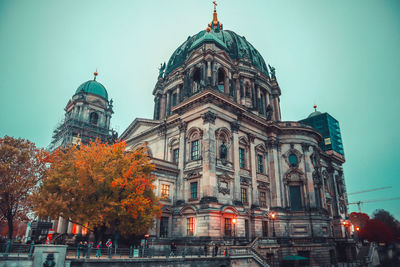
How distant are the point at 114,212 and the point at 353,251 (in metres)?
38.2

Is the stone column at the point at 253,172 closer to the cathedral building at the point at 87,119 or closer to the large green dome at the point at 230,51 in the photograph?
the large green dome at the point at 230,51

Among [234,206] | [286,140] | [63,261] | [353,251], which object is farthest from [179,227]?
[353,251]

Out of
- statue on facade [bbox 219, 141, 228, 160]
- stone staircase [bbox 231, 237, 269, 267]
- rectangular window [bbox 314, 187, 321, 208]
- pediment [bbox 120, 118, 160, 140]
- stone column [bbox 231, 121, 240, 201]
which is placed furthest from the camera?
pediment [bbox 120, 118, 160, 140]

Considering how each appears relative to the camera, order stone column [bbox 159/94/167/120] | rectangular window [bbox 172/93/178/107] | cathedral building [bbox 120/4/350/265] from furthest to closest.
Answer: stone column [bbox 159/94/167/120]
rectangular window [bbox 172/93/178/107]
cathedral building [bbox 120/4/350/265]

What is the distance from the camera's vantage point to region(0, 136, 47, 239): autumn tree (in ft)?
79.4

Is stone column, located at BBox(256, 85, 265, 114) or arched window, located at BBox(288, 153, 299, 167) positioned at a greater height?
stone column, located at BBox(256, 85, 265, 114)

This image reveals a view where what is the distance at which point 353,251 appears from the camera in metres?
40.7

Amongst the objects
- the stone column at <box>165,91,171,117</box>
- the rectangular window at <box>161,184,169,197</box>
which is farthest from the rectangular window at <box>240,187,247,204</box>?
the stone column at <box>165,91,171,117</box>

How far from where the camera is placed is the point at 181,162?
30.4 metres

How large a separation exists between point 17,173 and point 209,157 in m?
18.3

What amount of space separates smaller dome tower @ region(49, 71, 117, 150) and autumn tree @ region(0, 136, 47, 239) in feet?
83.4

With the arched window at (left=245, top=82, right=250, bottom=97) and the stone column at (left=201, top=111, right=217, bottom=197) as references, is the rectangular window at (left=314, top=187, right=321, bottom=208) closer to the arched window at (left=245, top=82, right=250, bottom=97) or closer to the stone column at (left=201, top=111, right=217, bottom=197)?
the arched window at (left=245, top=82, right=250, bottom=97)

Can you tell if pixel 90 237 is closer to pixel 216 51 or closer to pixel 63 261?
pixel 63 261

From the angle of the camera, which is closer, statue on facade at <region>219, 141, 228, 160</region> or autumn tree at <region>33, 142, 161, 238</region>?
autumn tree at <region>33, 142, 161, 238</region>
